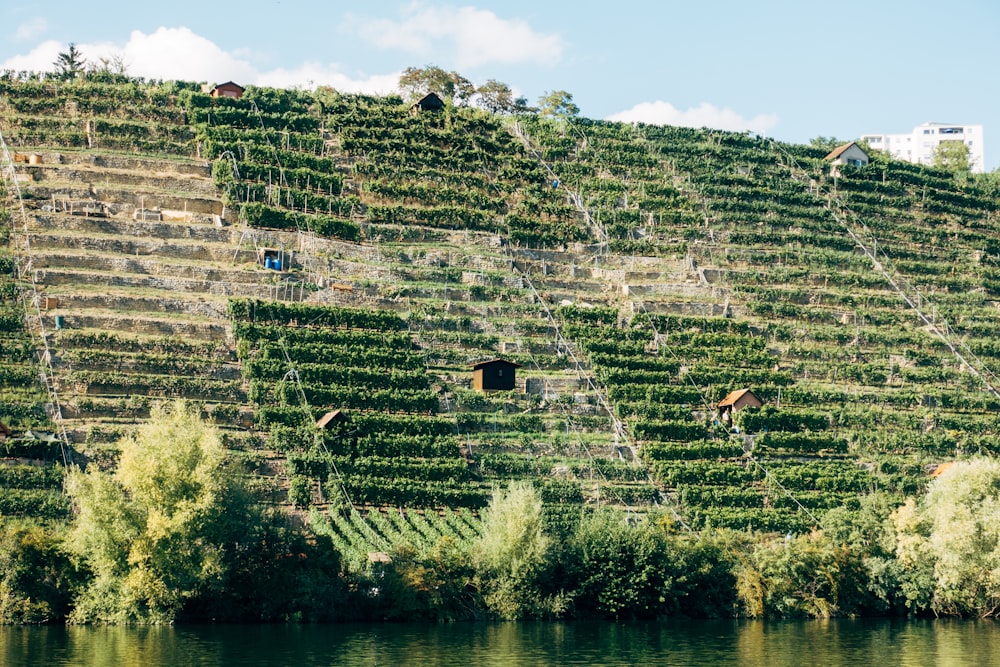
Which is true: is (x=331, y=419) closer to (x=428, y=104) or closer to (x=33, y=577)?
(x=33, y=577)

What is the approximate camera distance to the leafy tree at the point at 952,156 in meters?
113

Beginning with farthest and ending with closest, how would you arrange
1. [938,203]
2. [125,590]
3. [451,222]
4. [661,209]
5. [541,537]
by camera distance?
[938,203] → [661,209] → [451,222] → [541,537] → [125,590]

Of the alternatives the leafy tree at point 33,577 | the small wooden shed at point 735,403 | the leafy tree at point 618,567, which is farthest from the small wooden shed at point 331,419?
the small wooden shed at point 735,403

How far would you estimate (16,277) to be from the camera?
65312 millimetres

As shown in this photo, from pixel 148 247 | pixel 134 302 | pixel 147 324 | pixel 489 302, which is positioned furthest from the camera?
pixel 489 302

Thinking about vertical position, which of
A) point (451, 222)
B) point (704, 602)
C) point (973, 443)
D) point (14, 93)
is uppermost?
point (14, 93)

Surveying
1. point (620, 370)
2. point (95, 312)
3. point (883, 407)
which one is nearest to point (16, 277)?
point (95, 312)

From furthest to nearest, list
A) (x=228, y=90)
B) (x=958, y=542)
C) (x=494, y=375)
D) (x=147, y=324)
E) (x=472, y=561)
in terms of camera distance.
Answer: (x=228, y=90) → (x=494, y=375) → (x=147, y=324) → (x=958, y=542) → (x=472, y=561)

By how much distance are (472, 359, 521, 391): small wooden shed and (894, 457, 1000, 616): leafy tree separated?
20.1m

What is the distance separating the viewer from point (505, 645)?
46.2 meters

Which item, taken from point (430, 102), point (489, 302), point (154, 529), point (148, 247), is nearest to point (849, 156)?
point (430, 102)

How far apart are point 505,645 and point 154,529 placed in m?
13.7

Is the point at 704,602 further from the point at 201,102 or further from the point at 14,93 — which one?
the point at 14,93

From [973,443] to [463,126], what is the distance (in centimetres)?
4064
